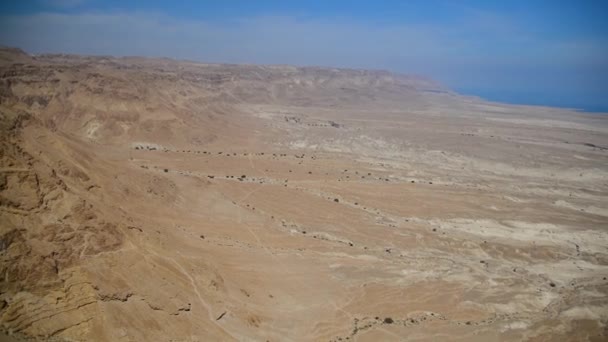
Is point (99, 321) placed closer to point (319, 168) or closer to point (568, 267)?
point (568, 267)

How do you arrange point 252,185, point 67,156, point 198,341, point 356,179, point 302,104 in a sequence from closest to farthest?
1. point 198,341
2. point 67,156
3. point 252,185
4. point 356,179
5. point 302,104

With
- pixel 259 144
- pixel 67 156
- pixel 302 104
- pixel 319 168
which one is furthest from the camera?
pixel 302 104

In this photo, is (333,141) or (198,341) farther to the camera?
(333,141)

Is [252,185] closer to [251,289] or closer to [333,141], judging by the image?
A: [251,289]

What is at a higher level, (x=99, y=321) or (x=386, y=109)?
(x=386, y=109)

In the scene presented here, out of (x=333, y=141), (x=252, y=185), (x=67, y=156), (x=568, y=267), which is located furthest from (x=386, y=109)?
(x=67, y=156)

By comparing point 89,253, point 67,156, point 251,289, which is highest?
point 67,156
